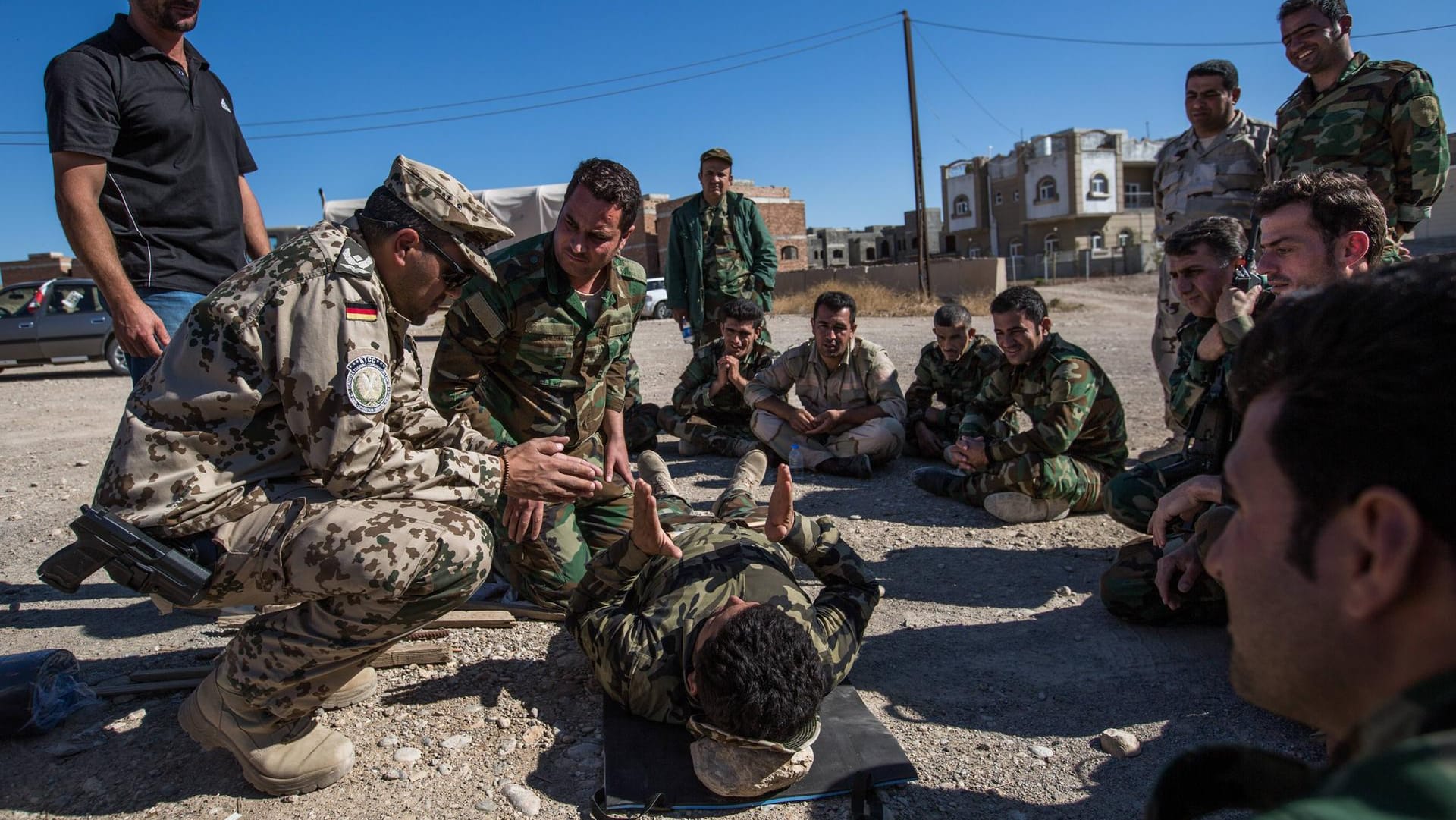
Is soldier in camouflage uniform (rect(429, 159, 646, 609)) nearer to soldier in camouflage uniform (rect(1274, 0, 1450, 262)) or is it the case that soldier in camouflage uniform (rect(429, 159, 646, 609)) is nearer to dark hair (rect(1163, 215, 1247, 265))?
dark hair (rect(1163, 215, 1247, 265))

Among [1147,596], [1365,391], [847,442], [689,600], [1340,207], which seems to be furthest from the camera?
[847,442]

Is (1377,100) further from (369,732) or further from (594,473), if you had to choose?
(369,732)

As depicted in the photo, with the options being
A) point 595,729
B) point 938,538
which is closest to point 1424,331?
point 595,729

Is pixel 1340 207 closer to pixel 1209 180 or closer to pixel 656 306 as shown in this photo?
pixel 1209 180

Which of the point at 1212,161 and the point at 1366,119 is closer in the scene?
the point at 1366,119

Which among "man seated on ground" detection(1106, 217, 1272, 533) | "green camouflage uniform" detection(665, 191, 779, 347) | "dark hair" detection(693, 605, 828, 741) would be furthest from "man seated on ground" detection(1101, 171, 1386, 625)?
"green camouflage uniform" detection(665, 191, 779, 347)

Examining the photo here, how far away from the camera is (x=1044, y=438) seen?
4863mm

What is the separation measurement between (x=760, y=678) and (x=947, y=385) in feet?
15.9

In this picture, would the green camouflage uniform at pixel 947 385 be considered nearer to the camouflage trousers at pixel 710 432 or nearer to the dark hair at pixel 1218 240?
the camouflage trousers at pixel 710 432

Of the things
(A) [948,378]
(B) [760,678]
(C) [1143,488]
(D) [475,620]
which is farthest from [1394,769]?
(A) [948,378]

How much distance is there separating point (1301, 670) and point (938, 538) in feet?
12.9

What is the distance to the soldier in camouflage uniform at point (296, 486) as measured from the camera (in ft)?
7.82

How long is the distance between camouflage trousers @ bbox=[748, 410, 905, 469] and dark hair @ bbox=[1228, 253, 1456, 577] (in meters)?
5.27

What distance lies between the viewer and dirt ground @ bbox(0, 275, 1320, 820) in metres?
2.52
